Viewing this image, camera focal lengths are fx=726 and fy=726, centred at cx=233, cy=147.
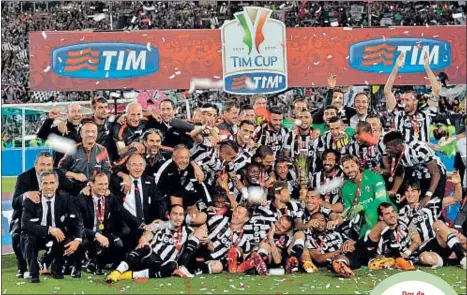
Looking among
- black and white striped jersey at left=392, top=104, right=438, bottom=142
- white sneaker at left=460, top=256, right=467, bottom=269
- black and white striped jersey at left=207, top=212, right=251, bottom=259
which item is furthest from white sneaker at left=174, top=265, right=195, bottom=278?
white sneaker at left=460, top=256, right=467, bottom=269

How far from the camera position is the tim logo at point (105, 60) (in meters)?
3.37

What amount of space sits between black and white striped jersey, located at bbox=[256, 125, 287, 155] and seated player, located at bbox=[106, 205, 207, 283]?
503 millimetres

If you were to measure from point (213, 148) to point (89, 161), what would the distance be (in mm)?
580

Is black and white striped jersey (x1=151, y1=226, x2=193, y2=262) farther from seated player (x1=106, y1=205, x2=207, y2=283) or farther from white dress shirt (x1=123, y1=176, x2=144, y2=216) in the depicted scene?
white dress shirt (x1=123, y1=176, x2=144, y2=216)

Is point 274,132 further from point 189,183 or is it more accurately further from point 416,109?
point 416,109

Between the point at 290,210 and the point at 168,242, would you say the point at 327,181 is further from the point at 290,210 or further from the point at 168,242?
the point at 168,242

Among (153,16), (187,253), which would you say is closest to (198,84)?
(153,16)

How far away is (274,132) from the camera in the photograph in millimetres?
3467

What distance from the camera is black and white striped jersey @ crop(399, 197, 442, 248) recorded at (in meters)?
3.55

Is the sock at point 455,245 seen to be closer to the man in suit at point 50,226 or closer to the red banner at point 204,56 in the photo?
the red banner at point 204,56

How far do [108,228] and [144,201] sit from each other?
0.68 feet

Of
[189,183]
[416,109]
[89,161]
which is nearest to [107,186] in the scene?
[89,161]

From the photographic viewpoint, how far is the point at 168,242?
3406 mm

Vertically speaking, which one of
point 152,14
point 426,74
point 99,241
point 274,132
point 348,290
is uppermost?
point 152,14
